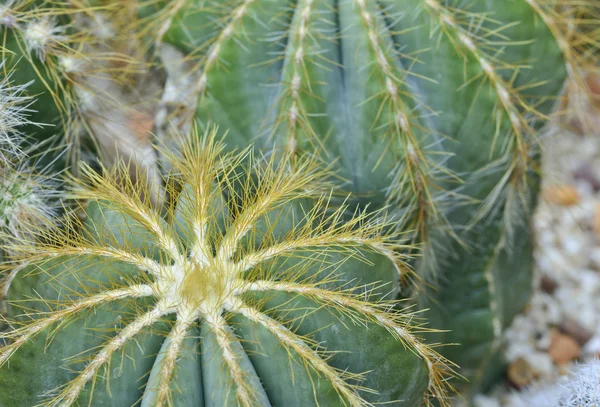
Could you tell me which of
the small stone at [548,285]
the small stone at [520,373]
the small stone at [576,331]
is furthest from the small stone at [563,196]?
the small stone at [520,373]

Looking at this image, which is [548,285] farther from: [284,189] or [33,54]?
[33,54]

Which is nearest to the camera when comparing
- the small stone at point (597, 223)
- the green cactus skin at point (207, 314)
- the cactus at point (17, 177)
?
the green cactus skin at point (207, 314)

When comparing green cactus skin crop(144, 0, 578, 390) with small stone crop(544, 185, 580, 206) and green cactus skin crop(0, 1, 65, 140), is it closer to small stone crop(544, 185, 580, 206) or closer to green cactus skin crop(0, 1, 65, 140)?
green cactus skin crop(0, 1, 65, 140)

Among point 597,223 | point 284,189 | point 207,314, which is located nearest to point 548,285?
point 597,223

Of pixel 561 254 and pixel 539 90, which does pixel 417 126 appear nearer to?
pixel 539 90

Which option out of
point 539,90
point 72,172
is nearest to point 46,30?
point 72,172

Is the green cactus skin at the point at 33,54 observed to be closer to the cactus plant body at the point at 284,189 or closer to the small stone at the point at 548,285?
the cactus plant body at the point at 284,189
